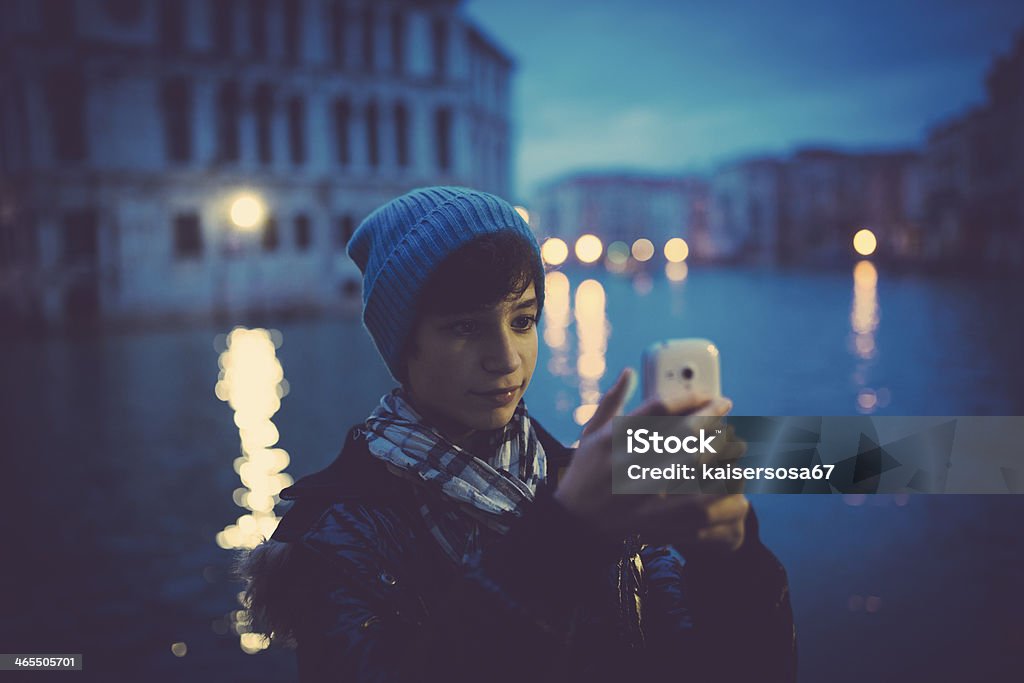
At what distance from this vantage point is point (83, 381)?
43.7 feet

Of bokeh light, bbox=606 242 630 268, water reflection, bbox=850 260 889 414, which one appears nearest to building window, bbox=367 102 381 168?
water reflection, bbox=850 260 889 414

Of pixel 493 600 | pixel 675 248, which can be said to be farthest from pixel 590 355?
pixel 493 600

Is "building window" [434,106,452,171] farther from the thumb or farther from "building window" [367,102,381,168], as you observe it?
the thumb

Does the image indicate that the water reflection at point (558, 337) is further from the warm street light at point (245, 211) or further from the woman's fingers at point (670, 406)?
the warm street light at point (245, 211)

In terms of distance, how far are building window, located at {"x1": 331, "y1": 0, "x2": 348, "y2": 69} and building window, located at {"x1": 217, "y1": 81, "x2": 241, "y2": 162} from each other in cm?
426

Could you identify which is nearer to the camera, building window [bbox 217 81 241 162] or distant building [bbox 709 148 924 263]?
building window [bbox 217 81 241 162]

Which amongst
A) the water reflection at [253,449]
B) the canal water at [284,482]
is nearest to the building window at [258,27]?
the canal water at [284,482]

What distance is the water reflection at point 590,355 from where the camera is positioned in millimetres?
9625

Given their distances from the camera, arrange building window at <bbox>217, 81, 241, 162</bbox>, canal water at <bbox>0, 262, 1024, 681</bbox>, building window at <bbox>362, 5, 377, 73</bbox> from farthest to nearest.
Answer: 1. building window at <bbox>362, 5, 377, 73</bbox>
2. building window at <bbox>217, 81, 241, 162</bbox>
3. canal water at <bbox>0, 262, 1024, 681</bbox>

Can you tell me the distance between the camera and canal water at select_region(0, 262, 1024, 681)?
402 cm

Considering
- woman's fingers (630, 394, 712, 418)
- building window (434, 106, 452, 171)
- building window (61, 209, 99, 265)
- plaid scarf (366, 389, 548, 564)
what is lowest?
plaid scarf (366, 389, 548, 564)

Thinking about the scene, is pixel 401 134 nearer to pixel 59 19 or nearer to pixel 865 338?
pixel 59 19

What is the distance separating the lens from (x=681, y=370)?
0.98 metres

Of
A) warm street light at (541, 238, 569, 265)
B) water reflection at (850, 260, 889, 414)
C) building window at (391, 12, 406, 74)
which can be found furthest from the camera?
building window at (391, 12, 406, 74)
